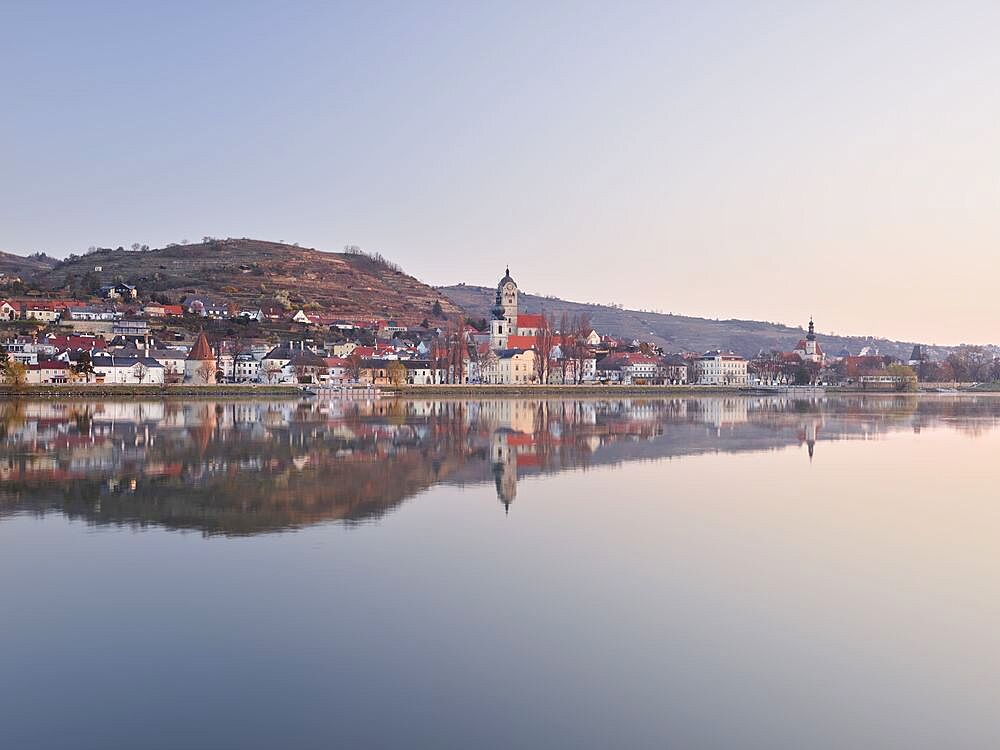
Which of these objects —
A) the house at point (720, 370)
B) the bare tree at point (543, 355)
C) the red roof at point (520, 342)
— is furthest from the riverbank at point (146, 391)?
the house at point (720, 370)

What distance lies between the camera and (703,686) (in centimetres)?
640

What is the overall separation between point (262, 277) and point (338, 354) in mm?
49785

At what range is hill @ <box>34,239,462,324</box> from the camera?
11106cm

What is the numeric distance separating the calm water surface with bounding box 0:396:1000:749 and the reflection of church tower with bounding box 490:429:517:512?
5.4 inches

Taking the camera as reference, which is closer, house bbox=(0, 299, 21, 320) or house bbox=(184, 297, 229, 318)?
house bbox=(0, 299, 21, 320)

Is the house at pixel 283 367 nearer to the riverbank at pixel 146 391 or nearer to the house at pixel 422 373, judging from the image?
the house at pixel 422 373

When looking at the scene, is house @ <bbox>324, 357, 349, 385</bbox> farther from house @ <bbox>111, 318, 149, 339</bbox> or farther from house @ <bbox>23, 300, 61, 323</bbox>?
house @ <bbox>23, 300, 61, 323</bbox>

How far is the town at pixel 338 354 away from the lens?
6172 centimetres

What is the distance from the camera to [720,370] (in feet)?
319

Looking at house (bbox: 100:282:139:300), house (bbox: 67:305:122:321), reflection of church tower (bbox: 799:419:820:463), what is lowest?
reflection of church tower (bbox: 799:419:820:463)

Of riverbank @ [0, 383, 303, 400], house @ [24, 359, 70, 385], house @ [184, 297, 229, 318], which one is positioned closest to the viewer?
riverbank @ [0, 383, 303, 400]

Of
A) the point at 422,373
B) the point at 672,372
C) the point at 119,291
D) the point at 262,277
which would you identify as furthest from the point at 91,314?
the point at 672,372

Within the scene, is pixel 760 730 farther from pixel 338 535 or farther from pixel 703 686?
pixel 338 535

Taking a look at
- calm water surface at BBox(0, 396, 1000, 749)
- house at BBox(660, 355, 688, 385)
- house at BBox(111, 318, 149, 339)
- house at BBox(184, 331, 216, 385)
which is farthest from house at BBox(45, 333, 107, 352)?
calm water surface at BBox(0, 396, 1000, 749)
